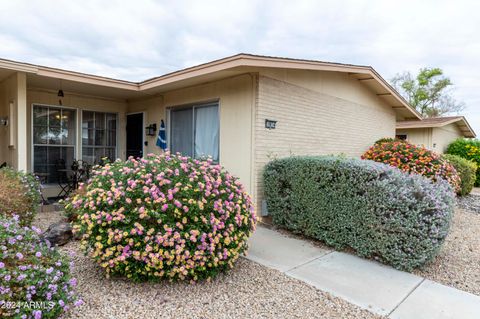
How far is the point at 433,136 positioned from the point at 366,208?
12809 mm

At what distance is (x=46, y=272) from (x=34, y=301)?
20 centimetres

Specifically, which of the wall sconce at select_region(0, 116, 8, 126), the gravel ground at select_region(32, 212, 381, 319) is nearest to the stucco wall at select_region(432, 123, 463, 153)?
the gravel ground at select_region(32, 212, 381, 319)

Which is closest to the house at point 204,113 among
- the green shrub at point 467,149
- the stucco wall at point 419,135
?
the stucco wall at point 419,135

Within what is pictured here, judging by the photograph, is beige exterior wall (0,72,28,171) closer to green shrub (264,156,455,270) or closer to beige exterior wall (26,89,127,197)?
beige exterior wall (26,89,127,197)

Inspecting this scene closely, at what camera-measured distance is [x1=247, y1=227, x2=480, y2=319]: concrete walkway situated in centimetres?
276

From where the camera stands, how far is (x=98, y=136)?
8242mm

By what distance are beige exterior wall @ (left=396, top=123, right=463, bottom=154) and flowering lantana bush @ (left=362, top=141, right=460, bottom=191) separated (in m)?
7.92

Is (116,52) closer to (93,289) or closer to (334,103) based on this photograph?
(334,103)

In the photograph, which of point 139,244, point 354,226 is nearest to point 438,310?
point 354,226

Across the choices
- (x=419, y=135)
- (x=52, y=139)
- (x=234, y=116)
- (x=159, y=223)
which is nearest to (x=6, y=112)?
(x=52, y=139)

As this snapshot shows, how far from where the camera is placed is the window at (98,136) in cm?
801

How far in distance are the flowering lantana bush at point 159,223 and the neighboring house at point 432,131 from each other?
46.0ft

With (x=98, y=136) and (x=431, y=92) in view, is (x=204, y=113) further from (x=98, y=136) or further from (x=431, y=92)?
(x=431, y=92)

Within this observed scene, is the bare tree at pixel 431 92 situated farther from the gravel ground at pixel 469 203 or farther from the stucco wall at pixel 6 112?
the stucco wall at pixel 6 112
